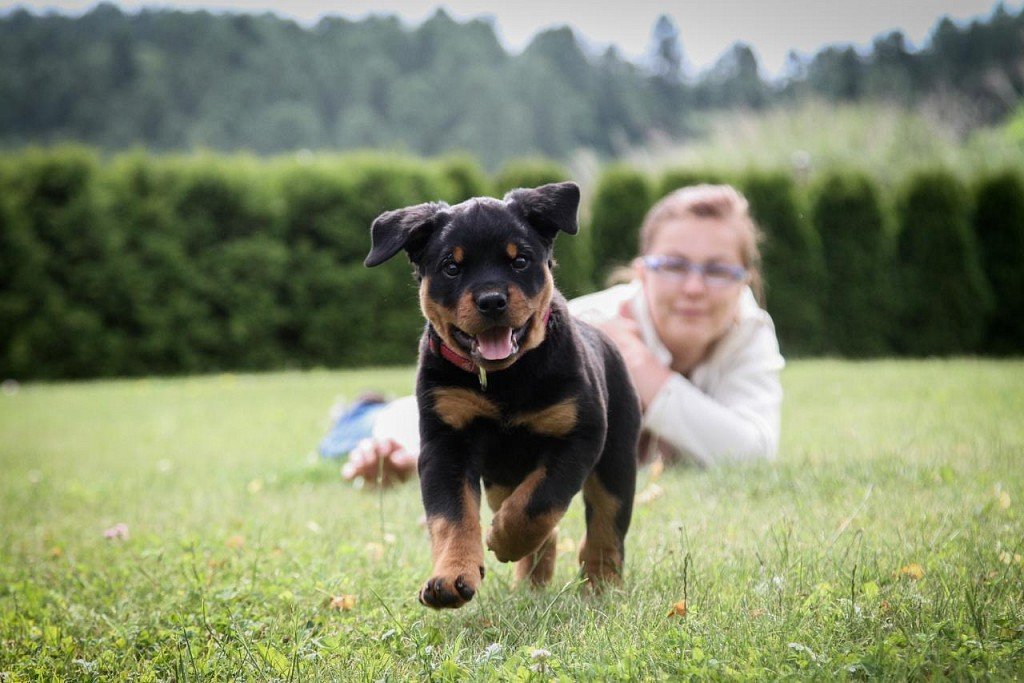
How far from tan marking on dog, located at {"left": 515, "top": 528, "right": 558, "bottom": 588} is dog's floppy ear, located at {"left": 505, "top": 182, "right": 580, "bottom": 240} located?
95 cm

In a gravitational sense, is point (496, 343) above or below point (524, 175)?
above

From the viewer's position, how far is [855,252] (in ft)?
43.6

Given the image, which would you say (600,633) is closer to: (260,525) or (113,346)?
(260,525)

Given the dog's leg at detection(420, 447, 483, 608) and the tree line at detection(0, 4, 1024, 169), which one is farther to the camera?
the tree line at detection(0, 4, 1024, 169)

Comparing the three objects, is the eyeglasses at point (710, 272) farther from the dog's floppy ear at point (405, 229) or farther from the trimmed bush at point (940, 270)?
the trimmed bush at point (940, 270)

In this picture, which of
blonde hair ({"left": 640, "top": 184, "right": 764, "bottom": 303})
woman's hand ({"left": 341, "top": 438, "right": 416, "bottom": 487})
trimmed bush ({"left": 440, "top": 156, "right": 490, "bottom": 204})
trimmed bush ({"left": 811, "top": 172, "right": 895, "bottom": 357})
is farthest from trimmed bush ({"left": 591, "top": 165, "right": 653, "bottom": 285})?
woman's hand ({"left": 341, "top": 438, "right": 416, "bottom": 487})

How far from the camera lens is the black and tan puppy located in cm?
220

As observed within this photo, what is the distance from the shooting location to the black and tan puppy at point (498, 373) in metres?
2.20

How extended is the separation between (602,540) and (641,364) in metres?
1.94

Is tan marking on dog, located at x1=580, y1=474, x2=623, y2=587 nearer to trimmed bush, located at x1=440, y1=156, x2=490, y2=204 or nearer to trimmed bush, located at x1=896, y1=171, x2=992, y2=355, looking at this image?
trimmed bush, located at x1=440, y1=156, x2=490, y2=204

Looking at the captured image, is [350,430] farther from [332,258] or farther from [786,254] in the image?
[786,254]

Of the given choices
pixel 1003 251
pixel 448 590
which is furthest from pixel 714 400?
pixel 1003 251

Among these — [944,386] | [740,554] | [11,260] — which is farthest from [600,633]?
[11,260]

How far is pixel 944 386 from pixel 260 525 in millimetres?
6736
